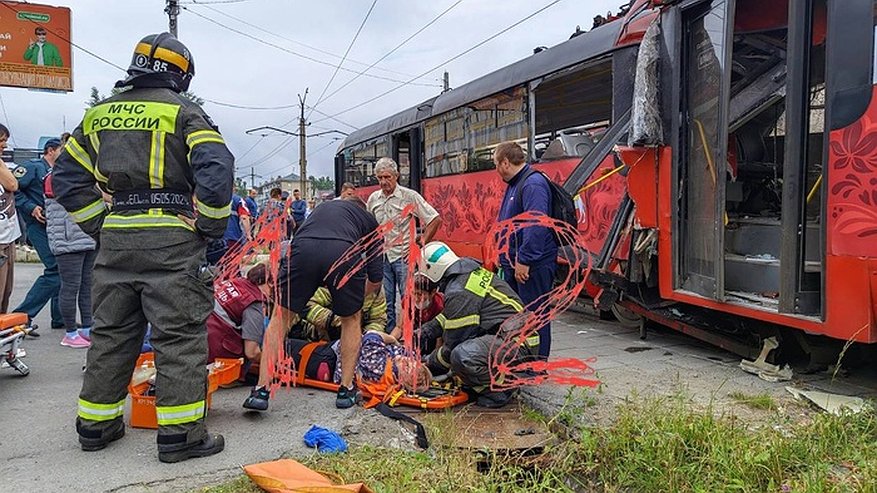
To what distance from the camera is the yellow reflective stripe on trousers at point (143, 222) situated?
3205 mm

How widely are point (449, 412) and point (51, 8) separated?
21.0 m

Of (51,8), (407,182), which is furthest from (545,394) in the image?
(51,8)

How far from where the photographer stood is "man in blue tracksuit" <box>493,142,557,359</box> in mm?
4504

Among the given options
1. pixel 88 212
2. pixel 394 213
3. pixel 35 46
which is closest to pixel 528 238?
pixel 394 213

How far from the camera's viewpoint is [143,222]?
3203mm

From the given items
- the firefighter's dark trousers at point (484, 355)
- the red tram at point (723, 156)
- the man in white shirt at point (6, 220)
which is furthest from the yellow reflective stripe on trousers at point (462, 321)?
the man in white shirt at point (6, 220)

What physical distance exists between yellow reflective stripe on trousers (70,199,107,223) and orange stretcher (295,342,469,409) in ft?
5.60

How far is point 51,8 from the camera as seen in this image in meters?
19.4

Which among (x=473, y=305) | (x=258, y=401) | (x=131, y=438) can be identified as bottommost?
(x=131, y=438)

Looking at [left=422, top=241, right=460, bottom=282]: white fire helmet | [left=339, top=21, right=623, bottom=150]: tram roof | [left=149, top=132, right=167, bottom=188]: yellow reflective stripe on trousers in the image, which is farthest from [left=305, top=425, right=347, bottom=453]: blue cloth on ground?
[left=339, top=21, right=623, bottom=150]: tram roof

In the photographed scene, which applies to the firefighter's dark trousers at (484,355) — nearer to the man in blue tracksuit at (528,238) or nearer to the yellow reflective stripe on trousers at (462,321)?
the yellow reflective stripe on trousers at (462,321)

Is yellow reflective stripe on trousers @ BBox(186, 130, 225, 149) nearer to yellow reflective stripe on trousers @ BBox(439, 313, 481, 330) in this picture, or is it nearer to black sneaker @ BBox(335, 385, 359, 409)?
black sneaker @ BBox(335, 385, 359, 409)

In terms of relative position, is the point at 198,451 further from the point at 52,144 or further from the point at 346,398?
the point at 52,144

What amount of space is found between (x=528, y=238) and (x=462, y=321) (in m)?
0.79
